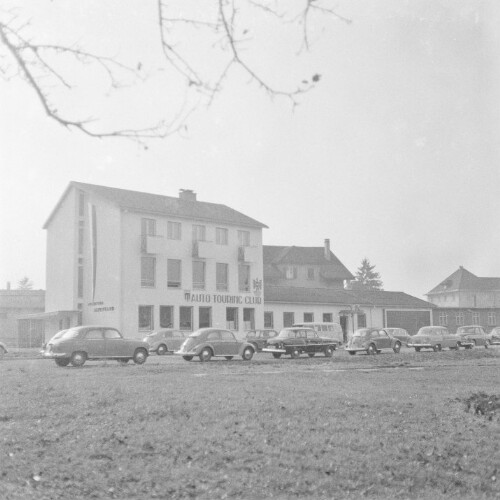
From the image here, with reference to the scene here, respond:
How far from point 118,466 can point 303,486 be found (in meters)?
2.17

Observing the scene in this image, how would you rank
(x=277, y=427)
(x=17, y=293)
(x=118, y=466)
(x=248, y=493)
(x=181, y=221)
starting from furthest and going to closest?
(x=17, y=293)
(x=181, y=221)
(x=277, y=427)
(x=118, y=466)
(x=248, y=493)

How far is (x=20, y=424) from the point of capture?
11094mm

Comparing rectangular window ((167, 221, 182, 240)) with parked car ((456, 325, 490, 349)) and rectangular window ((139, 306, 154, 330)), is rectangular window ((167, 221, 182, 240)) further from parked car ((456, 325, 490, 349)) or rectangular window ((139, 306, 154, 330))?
parked car ((456, 325, 490, 349))

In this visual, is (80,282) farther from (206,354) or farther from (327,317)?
(206,354)

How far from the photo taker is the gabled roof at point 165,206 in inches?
2165

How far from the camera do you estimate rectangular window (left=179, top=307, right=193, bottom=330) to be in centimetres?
5588

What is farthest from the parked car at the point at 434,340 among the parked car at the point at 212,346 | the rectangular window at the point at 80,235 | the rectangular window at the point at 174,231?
the rectangular window at the point at 80,235

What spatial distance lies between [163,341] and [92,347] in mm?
12526

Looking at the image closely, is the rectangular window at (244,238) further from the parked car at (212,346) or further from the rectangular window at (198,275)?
the parked car at (212,346)

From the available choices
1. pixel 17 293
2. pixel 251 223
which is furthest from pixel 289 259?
pixel 17 293

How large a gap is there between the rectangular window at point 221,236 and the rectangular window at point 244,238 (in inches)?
54.1

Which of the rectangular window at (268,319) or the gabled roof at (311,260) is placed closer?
the rectangular window at (268,319)

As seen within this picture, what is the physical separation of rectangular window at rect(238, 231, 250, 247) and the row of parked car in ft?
48.4

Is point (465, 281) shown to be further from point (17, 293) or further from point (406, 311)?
point (17, 293)
